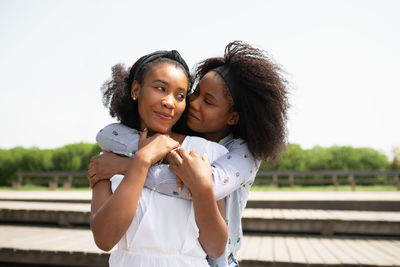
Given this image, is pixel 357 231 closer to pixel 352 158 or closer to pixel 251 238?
pixel 251 238

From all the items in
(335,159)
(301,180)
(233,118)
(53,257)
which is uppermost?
(233,118)

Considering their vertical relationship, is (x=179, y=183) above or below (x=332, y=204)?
above

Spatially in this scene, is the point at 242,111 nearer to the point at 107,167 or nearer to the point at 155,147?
the point at 155,147

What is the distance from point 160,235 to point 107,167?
0.31 meters

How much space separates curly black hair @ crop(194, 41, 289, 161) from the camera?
4.79ft

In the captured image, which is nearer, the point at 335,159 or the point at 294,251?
the point at 294,251

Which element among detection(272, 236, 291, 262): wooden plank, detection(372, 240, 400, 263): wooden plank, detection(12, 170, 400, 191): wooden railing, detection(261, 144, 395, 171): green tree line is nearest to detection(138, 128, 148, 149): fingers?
detection(272, 236, 291, 262): wooden plank

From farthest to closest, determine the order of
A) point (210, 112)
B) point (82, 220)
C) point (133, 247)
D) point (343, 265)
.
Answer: point (82, 220) < point (343, 265) < point (210, 112) < point (133, 247)

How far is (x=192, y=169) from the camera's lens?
1158mm

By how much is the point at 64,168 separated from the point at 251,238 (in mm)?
16988

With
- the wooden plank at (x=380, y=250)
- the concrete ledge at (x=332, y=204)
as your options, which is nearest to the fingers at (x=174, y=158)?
the wooden plank at (x=380, y=250)

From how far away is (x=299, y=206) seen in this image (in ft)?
19.7

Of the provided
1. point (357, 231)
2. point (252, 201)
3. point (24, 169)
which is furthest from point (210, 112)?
point (24, 169)

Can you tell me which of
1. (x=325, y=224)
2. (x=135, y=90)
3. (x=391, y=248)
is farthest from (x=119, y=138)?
(x=325, y=224)
